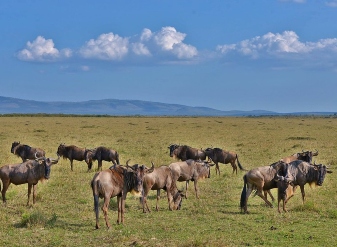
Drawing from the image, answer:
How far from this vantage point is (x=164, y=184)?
46.6 ft

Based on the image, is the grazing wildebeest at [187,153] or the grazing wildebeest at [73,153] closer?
the grazing wildebeest at [187,153]

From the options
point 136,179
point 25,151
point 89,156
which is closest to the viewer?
point 136,179

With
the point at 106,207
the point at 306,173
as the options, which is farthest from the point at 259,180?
the point at 106,207

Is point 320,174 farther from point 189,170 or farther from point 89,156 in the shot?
point 89,156

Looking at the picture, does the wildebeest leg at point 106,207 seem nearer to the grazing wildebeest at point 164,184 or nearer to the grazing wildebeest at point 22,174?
the grazing wildebeest at point 164,184

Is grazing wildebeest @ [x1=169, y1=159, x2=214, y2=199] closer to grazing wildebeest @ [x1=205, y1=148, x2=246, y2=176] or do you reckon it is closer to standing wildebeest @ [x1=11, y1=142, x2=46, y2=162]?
grazing wildebeest @ [x1=205, y1=148, x2=246, y2=176]

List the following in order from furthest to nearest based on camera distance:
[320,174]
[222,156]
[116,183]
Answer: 1. [222,156]
2. [320,174]
3. [116,183]

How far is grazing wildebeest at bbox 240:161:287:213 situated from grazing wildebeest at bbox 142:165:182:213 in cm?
196

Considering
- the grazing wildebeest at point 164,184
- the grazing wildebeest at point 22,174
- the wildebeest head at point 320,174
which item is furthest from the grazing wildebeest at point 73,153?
the wildebeest head at point 320,174

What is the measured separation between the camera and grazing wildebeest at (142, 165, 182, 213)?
13781 mm

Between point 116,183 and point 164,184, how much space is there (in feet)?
Result: 9.31

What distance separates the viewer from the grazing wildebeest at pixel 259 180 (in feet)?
45.0

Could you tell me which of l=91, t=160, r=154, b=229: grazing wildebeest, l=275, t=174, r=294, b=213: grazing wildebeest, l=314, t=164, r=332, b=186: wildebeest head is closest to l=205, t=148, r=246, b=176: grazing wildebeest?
l=314, t=164, r=332, b=186: wildebeest head

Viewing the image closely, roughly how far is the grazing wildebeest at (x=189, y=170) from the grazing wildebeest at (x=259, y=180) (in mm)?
2306
